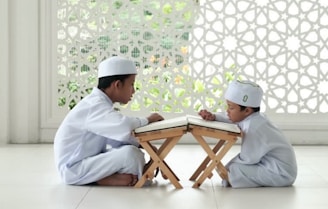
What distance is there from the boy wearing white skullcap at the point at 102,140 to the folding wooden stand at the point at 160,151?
0.07 m

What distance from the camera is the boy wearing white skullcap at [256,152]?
14.6 feet

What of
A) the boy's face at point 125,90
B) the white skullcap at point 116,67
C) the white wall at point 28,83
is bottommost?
the white wall at point 28,83

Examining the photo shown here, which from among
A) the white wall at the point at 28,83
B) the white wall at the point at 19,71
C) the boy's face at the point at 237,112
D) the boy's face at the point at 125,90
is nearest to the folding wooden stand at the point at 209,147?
the boy's face at the point at 237,112

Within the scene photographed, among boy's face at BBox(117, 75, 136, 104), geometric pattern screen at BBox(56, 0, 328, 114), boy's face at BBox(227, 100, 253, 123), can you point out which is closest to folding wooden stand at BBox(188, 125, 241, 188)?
boy's face at BBox(227, 100, 253, 123)

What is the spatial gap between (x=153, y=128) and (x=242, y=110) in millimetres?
625

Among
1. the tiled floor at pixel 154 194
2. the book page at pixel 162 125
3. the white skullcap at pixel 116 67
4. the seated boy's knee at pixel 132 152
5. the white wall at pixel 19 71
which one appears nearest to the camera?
the tiled floor at pixel 154 194

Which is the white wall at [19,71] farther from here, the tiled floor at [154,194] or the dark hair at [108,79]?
the dark hair at [108,79]

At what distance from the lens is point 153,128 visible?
4293mm

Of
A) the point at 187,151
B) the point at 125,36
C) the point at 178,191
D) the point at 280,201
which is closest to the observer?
the point at 280,201

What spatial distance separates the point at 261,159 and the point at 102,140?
1.03 meters

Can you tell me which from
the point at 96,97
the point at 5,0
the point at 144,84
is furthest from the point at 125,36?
the point at 96,97

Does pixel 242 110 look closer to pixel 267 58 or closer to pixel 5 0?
pixel 267 58

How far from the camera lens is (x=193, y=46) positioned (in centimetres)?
691

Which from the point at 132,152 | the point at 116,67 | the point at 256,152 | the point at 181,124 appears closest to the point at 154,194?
the point at 132,152
